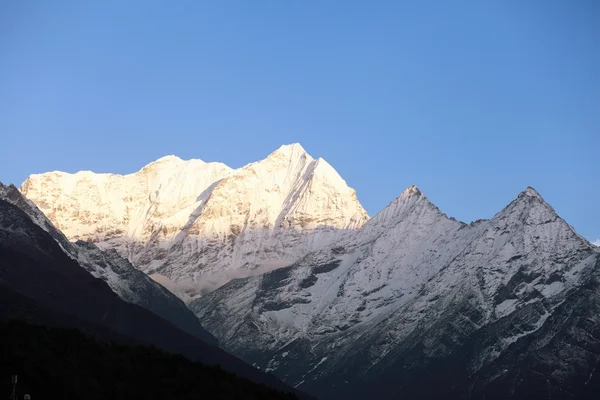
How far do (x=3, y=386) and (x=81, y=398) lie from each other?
14.0 meters

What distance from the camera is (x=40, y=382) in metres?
199

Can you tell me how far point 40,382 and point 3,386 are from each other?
10824 millimetres

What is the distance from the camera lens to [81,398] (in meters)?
200

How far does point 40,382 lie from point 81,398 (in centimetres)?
607

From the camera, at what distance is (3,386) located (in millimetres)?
188875
